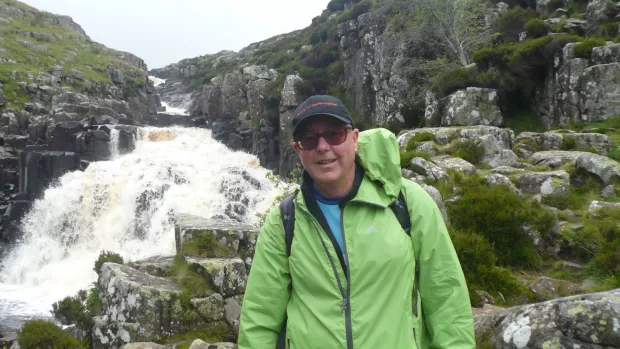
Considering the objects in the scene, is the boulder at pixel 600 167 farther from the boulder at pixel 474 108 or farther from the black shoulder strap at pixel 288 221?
the black shoulder strap at pixel 288 221

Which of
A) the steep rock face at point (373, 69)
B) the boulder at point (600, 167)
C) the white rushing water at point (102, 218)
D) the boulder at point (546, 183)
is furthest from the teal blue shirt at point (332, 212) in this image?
the steep rock face at point (373, 69)

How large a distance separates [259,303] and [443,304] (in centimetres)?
103

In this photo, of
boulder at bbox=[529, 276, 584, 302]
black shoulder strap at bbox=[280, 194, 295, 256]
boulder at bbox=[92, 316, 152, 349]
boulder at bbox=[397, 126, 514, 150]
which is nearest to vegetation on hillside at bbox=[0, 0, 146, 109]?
boulder at bbox=[397, 126, 514, 150]

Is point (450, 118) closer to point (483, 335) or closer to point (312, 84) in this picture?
point (483, 335)

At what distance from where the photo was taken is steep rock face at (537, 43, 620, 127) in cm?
1288

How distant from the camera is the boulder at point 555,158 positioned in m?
9.31

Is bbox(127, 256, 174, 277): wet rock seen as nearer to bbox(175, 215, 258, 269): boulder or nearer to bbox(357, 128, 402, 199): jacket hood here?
bbox(175, 215, 258, 269): boulder

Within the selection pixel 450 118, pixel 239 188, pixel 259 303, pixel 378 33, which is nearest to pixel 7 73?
pixel 239 188

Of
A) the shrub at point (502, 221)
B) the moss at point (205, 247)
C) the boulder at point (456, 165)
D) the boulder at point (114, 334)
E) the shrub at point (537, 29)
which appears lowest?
the boulder at point (114, 334)

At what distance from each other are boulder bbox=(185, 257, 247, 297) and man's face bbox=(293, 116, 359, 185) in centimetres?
415

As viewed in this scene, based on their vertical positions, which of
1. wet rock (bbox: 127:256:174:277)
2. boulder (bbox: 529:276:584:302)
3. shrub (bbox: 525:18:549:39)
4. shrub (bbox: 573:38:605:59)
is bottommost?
wet rock (bbox: 127:256:174:277)

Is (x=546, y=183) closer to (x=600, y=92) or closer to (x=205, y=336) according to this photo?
(x=205, y=336)

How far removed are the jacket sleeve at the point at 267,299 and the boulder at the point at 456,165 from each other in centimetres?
771

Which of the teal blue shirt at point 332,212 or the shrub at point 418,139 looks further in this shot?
the shrub at point 418,139
